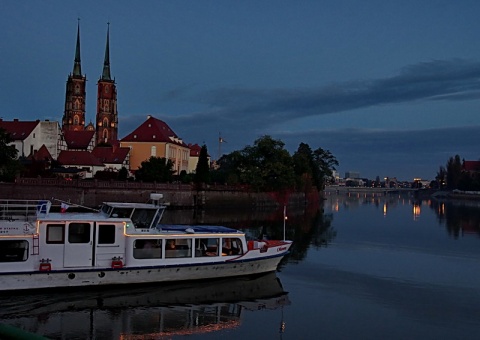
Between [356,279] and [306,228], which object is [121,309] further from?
[306,228]

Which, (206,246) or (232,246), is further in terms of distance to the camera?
(232,246)

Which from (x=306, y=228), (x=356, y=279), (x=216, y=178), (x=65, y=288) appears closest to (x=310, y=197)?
(x=216, y=178)

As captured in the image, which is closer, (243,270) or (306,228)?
(243,270)

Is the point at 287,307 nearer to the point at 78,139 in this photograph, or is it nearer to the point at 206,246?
the point at 206,246

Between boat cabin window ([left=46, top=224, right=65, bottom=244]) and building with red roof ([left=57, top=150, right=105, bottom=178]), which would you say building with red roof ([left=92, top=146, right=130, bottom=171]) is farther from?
boat cabin window ([left=46, top=224, right=65, bottom=244])

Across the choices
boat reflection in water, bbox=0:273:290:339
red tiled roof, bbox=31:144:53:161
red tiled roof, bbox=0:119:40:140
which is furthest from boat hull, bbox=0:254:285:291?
red tiled roof, bbox=0:119:40:140

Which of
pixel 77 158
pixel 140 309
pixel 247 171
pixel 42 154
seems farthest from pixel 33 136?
pixel 140 309

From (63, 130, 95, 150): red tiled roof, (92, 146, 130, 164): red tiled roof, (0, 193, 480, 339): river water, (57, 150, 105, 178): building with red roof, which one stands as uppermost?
(63, 130, 95, 150): red tiled roof

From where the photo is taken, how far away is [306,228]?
54344 mm

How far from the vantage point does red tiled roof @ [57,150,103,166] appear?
91.1 m

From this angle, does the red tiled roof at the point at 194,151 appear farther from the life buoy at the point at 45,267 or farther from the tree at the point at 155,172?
the life buoy at the point at 45,267

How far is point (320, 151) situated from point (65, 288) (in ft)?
386

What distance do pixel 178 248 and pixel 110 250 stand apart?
3.12 m

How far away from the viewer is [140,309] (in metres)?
19.8
